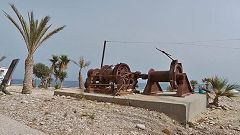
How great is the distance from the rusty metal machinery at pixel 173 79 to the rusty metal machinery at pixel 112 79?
36.6 inches

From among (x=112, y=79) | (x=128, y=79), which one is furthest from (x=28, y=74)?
(x=128, y=79)

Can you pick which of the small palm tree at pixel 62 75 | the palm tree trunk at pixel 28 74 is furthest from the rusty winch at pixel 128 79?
the small palm tree at pixel 62 75

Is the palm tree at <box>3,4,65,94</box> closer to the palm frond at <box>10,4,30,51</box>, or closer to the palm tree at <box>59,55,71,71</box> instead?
the palm frond at <box>10,4,30,51</box>

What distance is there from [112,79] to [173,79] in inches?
124

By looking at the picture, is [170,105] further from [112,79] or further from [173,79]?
[112,79]

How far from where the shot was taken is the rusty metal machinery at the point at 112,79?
895 centimetres

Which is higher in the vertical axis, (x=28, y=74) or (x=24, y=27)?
(x=24, y=27)

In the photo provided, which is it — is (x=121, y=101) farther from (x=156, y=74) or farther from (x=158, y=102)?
(x=156, y=74)

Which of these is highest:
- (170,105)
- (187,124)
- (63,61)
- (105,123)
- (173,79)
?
(63,61)

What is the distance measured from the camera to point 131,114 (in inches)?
231

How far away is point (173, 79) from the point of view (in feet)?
27.6

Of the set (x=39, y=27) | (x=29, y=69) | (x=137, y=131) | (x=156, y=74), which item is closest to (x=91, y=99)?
(x=156, y=74)

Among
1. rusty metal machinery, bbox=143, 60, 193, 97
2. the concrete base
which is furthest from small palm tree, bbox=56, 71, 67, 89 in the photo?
the concrete base

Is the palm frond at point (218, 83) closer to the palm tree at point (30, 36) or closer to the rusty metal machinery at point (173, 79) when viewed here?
the rusty metal machinery at point (173, 79)
